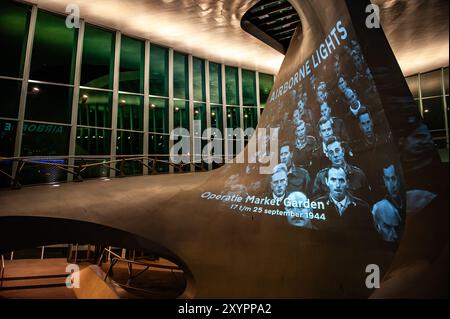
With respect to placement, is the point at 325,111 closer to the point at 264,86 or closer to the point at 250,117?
the point at 250,117

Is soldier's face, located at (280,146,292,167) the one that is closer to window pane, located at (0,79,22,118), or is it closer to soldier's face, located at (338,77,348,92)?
soldier's face, located at (338,77,348,92)

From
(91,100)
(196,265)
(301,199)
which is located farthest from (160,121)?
(301,199)

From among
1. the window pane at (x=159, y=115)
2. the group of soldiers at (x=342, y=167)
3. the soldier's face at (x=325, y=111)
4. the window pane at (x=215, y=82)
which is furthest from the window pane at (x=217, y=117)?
the soldier's face at (x=325, y=111)

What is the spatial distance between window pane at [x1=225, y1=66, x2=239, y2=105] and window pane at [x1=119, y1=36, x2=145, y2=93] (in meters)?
5.41

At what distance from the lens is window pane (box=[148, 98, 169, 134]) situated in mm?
16219

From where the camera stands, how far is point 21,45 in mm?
12570

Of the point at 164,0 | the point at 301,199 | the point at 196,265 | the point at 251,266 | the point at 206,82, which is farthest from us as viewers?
the point at 206,82

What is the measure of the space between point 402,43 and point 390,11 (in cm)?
201

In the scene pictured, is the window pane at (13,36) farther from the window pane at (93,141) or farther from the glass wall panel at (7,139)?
the window pane at (93,141)

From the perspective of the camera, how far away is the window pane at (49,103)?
12766 millimetres

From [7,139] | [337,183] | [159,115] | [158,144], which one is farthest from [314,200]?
[159,115]
